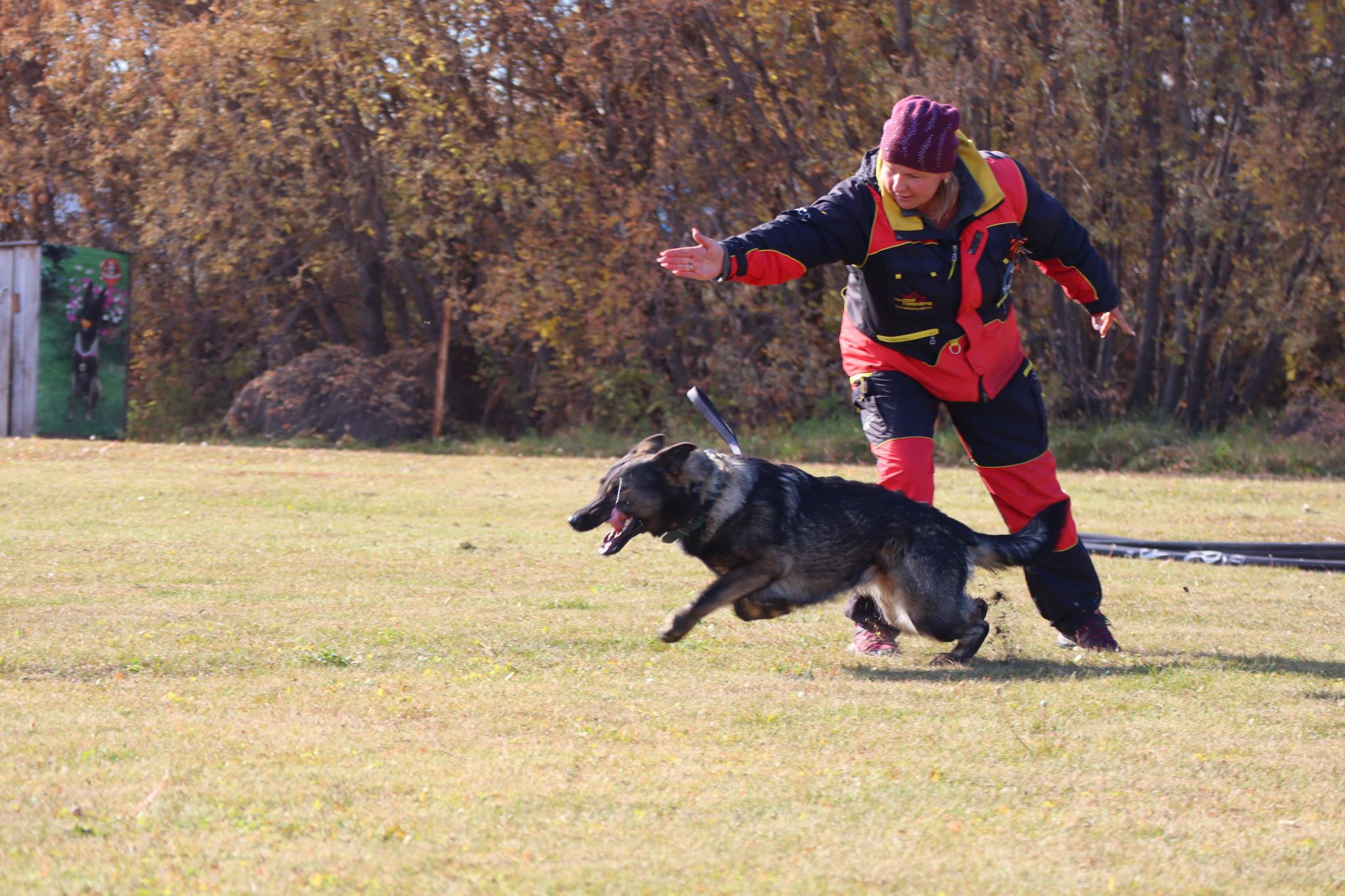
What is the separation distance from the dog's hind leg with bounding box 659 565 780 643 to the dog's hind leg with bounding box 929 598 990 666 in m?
0.77

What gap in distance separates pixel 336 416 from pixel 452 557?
12279mm

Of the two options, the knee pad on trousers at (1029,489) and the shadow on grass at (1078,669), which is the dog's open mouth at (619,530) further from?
the knee pad on trousers at (1029,489)

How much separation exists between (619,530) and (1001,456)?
166cm

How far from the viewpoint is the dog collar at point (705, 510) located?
17.3 ft

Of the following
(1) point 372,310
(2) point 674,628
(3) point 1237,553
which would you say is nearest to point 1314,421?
(3) point 1237,553

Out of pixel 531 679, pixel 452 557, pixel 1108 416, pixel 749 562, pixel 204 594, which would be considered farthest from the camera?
pixel 1108 416

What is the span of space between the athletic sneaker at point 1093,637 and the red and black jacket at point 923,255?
3.74 feet

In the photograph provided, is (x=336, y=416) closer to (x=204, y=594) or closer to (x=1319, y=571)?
(x=204, y=594)

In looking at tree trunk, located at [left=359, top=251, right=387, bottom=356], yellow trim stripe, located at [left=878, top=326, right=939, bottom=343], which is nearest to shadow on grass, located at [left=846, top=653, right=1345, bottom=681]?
yellow trim stripe, located at [left=878, top=326, right=939, bottom=343]

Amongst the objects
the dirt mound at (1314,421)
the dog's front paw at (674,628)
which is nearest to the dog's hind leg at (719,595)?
the dog's front paw at (674,628)

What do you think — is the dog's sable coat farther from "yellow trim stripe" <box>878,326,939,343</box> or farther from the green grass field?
"yellow trim stripe" <box>878,326,939,343</box>

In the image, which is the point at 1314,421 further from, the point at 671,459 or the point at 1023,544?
the point at 671,459

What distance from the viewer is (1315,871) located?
2.91 meters

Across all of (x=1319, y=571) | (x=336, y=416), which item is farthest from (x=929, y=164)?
(x=336, y=416)
